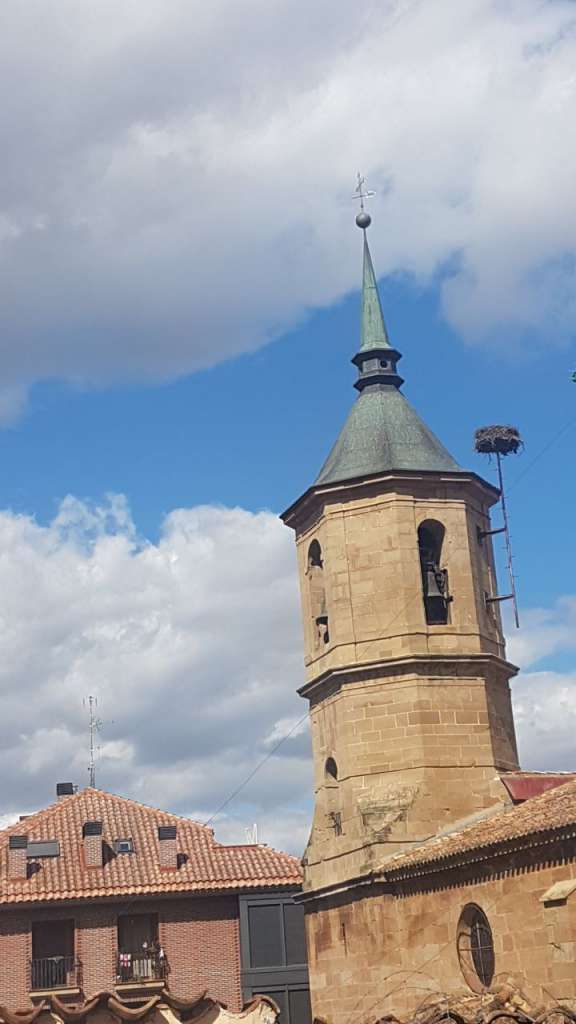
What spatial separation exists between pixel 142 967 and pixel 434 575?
13.6 m

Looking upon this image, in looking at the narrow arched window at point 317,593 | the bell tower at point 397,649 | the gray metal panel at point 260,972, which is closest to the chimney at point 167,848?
the gray metal panel at point 260,972

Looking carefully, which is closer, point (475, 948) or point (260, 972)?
point (475, 948)

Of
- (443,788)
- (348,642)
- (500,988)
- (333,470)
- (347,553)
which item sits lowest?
(500,988)

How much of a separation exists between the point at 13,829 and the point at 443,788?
15950mm

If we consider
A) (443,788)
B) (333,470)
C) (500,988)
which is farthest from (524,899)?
(333,470)

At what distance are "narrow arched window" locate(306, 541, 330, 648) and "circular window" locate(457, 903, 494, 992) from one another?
22.8ft

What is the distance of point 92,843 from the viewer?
33.5 meters

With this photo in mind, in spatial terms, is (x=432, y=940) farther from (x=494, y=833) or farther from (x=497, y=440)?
(x=497, y=440)

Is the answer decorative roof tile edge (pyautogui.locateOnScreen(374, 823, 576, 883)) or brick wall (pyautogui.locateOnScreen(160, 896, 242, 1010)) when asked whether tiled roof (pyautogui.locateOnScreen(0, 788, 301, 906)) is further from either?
decorative roof tile edge (pyautogui.locateOnScreen(374, 823, 576, 883))

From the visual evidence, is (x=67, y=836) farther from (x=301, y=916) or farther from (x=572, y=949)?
(x=572, y=949)

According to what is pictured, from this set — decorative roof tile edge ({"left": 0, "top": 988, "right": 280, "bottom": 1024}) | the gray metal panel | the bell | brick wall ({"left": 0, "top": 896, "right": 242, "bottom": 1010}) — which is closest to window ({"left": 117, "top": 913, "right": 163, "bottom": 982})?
brick wall ({"left": 0, "top": 896, "right": 242, "bottom": 1010})

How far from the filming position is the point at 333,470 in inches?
1029

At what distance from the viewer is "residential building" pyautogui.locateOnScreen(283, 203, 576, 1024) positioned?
21281 mm

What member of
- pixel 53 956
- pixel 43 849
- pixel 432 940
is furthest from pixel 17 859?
pixel 432 940
